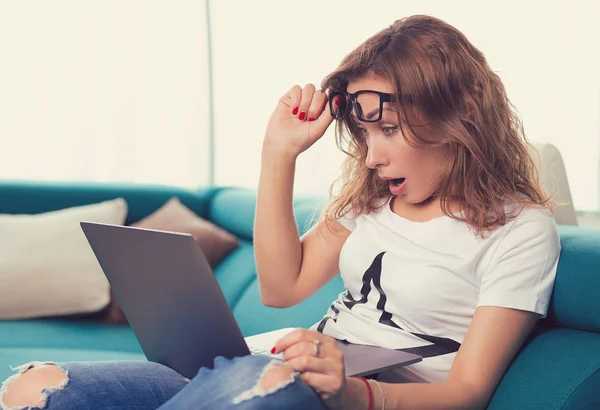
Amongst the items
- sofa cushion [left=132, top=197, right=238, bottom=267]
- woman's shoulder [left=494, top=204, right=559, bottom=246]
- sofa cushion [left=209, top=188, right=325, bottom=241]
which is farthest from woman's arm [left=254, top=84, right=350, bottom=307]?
sofa cushion [left=132, top=197, right=238, bottom=267]

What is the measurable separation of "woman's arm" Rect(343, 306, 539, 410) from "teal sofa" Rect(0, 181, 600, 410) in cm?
4

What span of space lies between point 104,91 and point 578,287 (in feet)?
11.3

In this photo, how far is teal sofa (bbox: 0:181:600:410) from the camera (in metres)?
1.16

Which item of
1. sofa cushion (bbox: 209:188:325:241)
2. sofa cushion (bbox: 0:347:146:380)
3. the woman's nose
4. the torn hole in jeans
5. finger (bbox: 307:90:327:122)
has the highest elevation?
finger (bbox: 307:90:327:122)

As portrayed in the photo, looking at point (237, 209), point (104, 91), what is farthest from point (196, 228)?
point (104, 91)

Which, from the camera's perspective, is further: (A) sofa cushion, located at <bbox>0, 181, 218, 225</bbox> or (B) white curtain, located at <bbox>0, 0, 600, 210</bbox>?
(B) white curtain, located at <bbox>0, 0, 600, 210</bbox>

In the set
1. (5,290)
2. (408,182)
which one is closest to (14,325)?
(5,290)

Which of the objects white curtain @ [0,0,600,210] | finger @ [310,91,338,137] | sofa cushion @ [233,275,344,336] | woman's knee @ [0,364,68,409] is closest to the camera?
woman's knee @ [0,364,68,409]

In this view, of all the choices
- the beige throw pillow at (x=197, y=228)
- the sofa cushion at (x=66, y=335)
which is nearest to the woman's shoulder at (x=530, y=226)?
the sofa cushion at (x=66, y=335)

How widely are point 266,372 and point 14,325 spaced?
6.22 ft

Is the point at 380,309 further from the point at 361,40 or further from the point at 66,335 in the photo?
the point at 361,40

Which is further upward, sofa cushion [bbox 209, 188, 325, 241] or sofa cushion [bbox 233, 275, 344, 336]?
sofa cushion [bbox 209, 188, 325, 241]

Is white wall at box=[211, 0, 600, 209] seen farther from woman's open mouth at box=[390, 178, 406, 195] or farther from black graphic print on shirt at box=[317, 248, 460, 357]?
black graphic print on shirt at box=[317, 248, 460, 357]

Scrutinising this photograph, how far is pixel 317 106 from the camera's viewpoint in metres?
1.50
